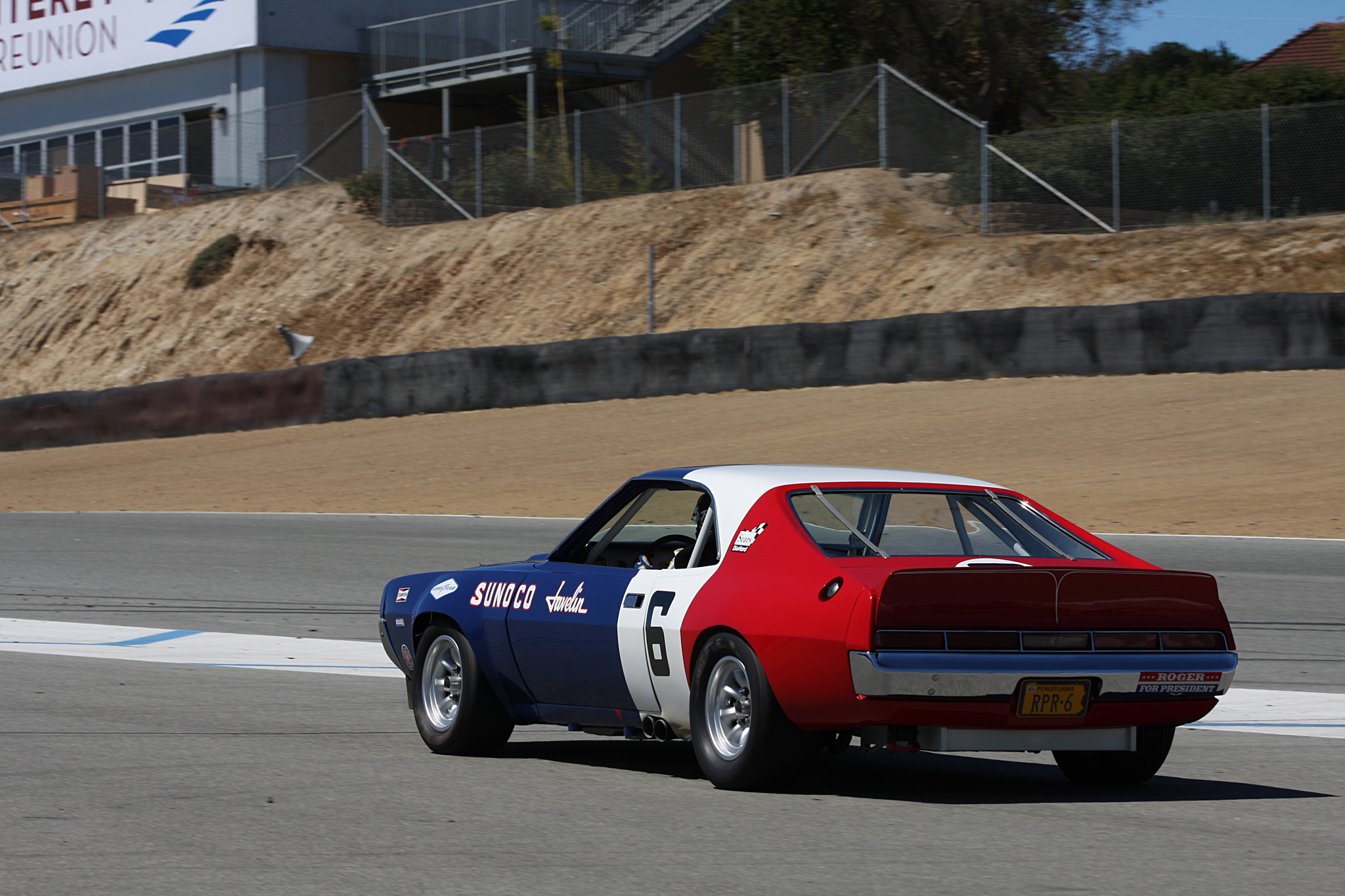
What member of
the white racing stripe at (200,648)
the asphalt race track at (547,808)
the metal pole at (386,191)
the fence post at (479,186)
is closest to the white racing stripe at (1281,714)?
the asphalt race track at (547,808)

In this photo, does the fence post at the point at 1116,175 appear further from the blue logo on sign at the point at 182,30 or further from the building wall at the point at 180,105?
the blue logo on sign at the point at 182,30

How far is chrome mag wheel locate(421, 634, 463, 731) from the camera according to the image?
7000 millimetres

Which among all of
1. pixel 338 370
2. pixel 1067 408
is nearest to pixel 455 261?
pixel 338 370

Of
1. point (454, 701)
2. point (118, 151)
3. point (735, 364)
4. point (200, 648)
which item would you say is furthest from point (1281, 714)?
point (118, 151)

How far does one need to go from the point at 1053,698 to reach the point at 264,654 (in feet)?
19.1

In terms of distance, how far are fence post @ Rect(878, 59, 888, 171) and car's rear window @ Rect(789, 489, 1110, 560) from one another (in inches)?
1032

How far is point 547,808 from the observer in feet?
18.9

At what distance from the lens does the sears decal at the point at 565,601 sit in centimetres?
656

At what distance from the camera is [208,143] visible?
1948 inches

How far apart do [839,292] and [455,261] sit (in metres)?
10.7

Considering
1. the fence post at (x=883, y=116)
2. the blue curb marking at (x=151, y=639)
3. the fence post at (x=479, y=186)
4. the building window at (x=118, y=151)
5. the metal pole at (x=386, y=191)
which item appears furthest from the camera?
the building window at (x=118, y=151)

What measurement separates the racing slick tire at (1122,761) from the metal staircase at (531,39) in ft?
126

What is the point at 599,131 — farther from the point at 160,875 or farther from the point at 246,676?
the point at 160,875

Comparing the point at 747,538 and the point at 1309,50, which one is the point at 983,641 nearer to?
the point at 747,538
